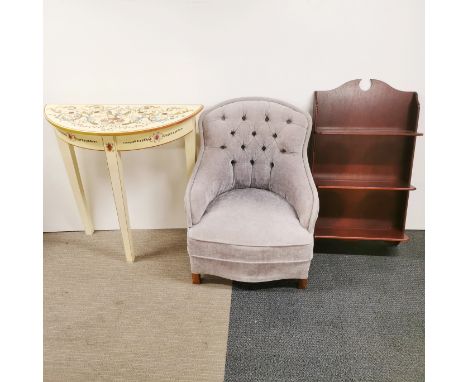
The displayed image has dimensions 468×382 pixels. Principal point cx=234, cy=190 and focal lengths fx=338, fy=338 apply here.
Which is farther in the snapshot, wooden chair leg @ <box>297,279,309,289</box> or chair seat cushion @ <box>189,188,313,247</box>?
wooden chair leg @ <box>297,279,309,289</box>

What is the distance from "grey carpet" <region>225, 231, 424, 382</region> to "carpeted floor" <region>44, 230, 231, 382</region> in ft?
0.44

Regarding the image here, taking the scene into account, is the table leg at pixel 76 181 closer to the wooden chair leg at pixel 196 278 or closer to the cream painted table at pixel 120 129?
the cream painted table at pixel 120 129

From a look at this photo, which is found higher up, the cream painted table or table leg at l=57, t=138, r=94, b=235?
the cream painted table

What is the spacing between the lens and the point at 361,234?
2.08 meters

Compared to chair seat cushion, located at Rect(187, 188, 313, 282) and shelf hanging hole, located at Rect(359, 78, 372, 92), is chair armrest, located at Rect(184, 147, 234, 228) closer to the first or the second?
chair seat cushion, located at Rect(187, 188, 313, 282)

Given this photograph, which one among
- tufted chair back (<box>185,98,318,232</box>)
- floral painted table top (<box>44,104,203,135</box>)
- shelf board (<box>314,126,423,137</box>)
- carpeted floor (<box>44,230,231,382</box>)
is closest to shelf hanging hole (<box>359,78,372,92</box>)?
shelf board (<box>314,126,423,137</box>)

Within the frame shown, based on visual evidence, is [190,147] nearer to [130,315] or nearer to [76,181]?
[76,181]

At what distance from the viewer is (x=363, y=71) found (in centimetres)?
200

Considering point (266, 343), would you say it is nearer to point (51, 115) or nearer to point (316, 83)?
point (316, 83)

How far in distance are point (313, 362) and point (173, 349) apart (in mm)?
592

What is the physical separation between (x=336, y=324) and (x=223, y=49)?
5.29 ft

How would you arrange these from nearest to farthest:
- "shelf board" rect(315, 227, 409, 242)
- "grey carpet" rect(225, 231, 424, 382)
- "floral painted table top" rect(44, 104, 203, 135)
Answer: "grey carpet" rect(225, 231, 424, 382), "floral painted table top" rect(44, 104, 203, 135), "shelf board" rect(315, 227, 409, 242)

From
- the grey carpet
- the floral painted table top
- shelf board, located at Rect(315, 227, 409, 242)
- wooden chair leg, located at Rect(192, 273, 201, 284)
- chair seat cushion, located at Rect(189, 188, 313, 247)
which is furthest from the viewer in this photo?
shelf board, located at Rect(315, 227, 409, 242)

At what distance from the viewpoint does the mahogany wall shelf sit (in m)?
1.95
